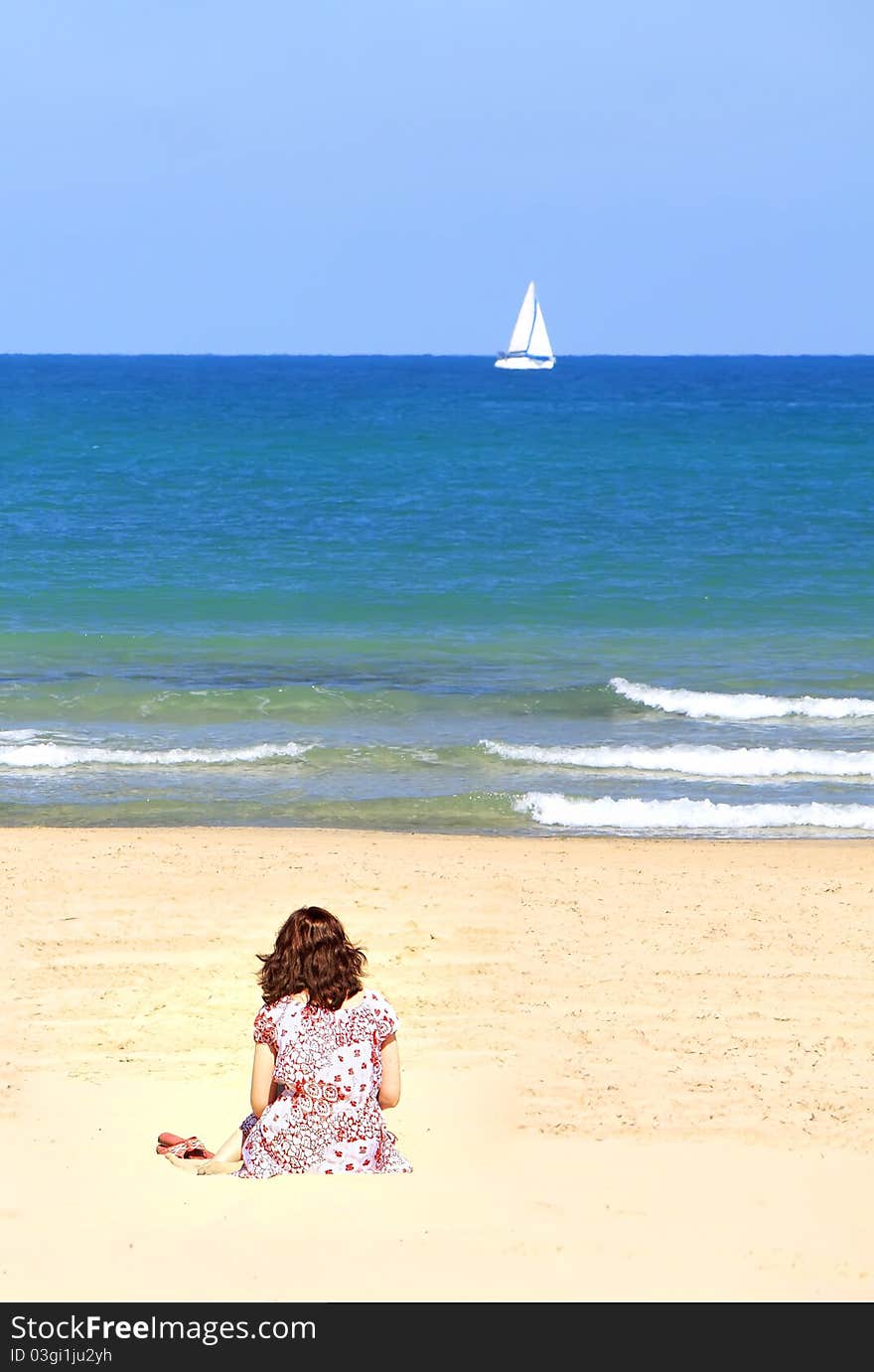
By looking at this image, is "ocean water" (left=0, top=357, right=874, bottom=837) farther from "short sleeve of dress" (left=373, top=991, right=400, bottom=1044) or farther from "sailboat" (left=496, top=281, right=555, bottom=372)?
"sailboat" (left=496, top=281, right=555, bottom=372)

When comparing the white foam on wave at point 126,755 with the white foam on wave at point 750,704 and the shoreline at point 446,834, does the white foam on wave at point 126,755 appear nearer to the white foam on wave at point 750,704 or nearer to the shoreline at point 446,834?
the shoreline at point 446,834

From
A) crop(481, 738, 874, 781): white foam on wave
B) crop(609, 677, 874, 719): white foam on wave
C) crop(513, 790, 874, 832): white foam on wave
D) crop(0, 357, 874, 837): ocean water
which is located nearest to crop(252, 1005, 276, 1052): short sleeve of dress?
crop(0, 357, 874, 837): ocean water

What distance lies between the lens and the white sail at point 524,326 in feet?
465

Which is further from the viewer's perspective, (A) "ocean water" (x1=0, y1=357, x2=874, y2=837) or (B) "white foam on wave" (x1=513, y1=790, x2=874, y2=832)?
(A) "ocean water" (x1=0, y1=357, x2=874, y2=837)

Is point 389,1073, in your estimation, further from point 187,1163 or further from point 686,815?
point 686,815

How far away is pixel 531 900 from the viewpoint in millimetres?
10352

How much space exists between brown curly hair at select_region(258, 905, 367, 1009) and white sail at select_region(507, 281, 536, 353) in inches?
5477

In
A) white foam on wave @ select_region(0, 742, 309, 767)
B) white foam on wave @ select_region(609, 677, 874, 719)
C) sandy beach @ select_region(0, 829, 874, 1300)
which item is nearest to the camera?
sandy beach @ select_region(0, 829, 874, 1300)

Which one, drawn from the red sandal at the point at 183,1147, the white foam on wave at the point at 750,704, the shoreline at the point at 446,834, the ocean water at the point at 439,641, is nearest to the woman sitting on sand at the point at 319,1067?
the red sandal at the point at 183,1147

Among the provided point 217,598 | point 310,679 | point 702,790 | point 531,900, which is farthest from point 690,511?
point 531,900

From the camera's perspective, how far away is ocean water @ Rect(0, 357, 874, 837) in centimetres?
1416

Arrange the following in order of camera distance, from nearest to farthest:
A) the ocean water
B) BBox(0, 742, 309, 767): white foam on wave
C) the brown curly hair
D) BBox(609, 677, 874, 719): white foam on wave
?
the brown curly hair
the ocean water
BBox(0, 742, 309, 767): white foam on wave
BBox(609, 677, 874, 719): white foam on wave
